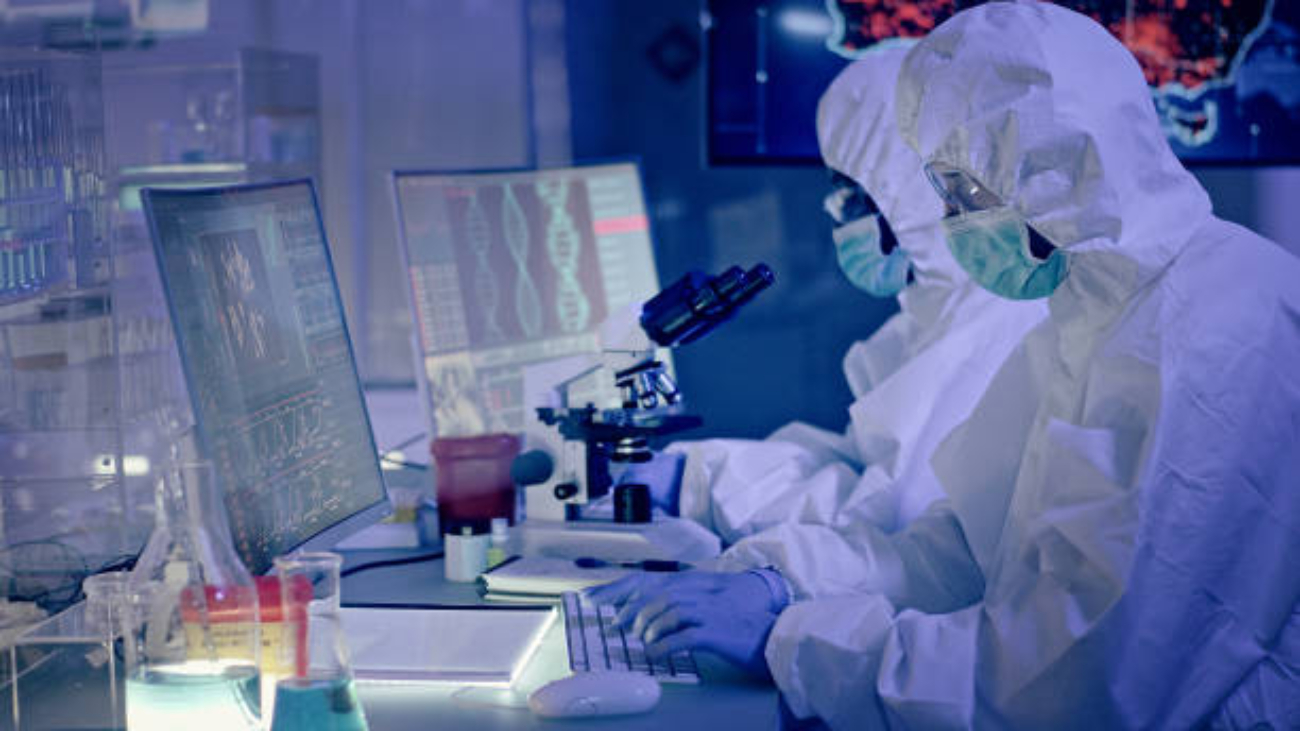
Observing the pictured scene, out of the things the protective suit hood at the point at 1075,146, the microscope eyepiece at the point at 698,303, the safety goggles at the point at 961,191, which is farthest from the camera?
the microscope eyepiece at the point at 698,303

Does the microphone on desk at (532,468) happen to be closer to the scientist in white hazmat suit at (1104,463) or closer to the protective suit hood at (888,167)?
the scientist in white hazmat suit at (1104,463)

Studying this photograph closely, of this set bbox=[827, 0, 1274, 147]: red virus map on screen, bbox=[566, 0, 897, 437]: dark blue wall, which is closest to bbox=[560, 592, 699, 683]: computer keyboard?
bbox=[566, 0, 897, 437]: dark blue wall

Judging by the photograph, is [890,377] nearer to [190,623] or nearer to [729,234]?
[729,234]

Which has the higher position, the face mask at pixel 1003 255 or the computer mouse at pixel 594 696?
the face mask at pixel 1003 255

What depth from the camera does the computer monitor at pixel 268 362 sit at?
4.31 feet

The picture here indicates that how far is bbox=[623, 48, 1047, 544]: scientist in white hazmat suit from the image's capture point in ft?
7.17

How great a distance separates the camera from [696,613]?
4.66ft

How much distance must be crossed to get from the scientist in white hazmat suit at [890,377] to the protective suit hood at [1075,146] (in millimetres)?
742

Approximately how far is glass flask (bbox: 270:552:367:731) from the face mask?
34.4 inches

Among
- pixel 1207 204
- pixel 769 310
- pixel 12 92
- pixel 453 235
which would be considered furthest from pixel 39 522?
pixel 769 310

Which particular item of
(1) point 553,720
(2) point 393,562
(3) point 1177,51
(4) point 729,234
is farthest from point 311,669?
(3) point 1177,51

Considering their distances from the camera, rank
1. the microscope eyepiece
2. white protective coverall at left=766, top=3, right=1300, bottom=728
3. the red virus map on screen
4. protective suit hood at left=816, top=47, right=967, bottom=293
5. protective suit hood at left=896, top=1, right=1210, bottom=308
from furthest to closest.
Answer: the red virus map on screen < protective suit hood at left=816, top=47, right=967, bottom=293 < the microscope eyepiece < protective suit hood at left=896, top=1, right=1210, bottom=308 < white protective coverall at left=766, top=3, right=1300, bottom=728

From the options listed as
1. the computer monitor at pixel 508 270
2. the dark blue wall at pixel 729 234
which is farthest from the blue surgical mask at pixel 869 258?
the dark blue wall at pixel 729 234

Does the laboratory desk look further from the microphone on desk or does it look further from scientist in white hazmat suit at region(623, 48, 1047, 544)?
scientist in white hazmat suit at region(623, 48, 1047, 544)
